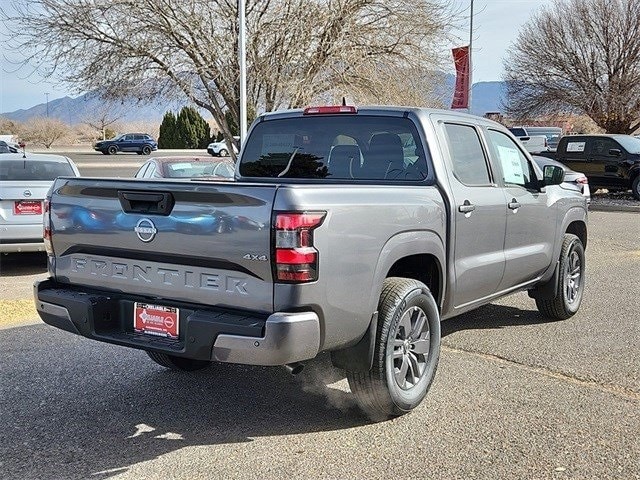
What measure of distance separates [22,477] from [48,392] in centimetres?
130

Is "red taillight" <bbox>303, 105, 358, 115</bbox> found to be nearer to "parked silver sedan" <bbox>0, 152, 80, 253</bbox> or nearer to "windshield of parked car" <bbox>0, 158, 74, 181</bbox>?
"parked silver sedan" <bbox>0, 152, 80, 253</bbox>

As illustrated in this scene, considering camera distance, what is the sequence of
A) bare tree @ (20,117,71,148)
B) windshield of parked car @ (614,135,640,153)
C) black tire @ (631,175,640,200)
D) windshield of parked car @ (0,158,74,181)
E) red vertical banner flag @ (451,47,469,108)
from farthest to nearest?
bare tree @ (20,117,71,148) → black tire @ (631,175,640,200) → windshield of parked car @ (614,135,640,153) → red vertical banner flag @ (451,47,469,108) → windshield of parked car @ (0,158,74,181)

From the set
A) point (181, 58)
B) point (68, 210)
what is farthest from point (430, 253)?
point (181, 58)

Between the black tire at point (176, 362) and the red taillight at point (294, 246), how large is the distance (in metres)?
2.03

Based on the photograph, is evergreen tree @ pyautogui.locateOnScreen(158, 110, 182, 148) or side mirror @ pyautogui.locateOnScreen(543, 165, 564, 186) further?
evergreen tree @ pyautogui.locateOnScreen(158, 110, 182, 148)

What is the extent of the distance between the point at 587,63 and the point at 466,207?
32130 mm

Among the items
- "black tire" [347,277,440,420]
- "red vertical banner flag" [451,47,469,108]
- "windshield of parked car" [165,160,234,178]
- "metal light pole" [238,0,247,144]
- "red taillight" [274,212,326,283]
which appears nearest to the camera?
"red taillight" [274,212,326,283]

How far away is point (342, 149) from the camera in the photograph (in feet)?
17.0

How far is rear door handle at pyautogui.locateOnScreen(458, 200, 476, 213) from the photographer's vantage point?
4.93 metres

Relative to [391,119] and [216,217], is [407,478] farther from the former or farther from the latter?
[391,119]

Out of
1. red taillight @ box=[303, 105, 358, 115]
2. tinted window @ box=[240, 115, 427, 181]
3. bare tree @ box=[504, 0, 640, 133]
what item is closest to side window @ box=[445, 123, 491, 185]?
tinted window @ box=[240, 115, 427, 181]

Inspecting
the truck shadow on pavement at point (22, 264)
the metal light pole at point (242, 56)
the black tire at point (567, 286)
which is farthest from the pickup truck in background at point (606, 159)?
the truck shadow on pavement at point (22, 264)

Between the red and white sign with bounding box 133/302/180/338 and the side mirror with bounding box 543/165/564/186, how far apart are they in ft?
12.2

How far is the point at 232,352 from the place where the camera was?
3.62 metres
